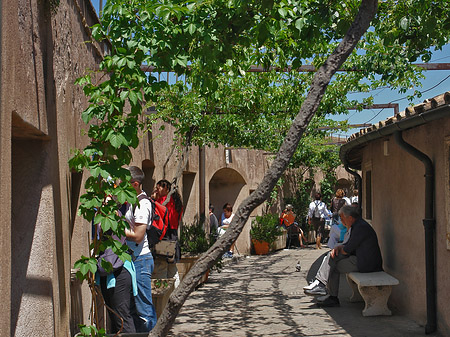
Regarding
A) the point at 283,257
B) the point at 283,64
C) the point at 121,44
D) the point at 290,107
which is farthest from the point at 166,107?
the point at 283,257

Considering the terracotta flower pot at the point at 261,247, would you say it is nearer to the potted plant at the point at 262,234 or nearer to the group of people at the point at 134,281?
the potted plant at the point at 262,234

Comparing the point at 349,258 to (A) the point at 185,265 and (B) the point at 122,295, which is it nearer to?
(A) the point at 185,265

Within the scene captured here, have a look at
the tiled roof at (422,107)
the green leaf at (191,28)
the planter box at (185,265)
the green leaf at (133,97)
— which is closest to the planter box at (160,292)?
the green leaf at (133,97)

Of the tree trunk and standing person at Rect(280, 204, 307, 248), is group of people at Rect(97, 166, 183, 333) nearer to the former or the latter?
the tree trunk

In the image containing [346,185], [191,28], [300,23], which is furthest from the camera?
[346,185]

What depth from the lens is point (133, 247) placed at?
5.72 meters

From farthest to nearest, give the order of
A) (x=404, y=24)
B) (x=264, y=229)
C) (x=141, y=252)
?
(x=264, y=229)
(x=141, y=252)
(x=404, y=24)

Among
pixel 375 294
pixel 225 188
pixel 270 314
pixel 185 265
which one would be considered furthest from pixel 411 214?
pixel 225 188

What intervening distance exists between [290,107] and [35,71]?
25.2 ft

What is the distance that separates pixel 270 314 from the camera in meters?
8.38

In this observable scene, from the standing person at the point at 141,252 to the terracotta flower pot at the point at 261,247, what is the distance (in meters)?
12.3

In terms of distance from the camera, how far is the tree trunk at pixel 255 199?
3129 millimetres

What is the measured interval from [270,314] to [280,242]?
36.4 ft

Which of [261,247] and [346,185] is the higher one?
[346,185]
